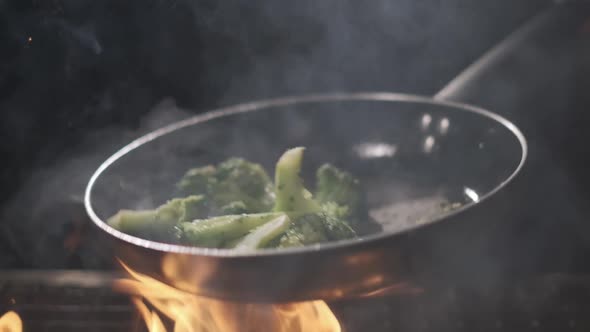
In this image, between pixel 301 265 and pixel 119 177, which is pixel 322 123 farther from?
pixel 301 265

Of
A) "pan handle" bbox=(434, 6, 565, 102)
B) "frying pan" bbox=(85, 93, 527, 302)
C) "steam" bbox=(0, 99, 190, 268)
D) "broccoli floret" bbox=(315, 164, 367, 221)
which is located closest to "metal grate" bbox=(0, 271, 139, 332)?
"steam" bbox=(0, 99, 190, 268)

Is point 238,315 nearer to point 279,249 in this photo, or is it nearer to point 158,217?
point 158,217

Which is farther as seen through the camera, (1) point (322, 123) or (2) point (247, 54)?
(2) point (247, 54)

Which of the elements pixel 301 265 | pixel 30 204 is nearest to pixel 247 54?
pixel 30 204

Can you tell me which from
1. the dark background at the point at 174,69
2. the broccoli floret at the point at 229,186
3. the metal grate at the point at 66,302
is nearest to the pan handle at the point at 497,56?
the dark background at the point at 174,69

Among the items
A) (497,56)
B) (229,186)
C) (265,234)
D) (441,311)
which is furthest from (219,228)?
(497,56)

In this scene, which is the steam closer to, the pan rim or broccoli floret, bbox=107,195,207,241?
the pan rim
